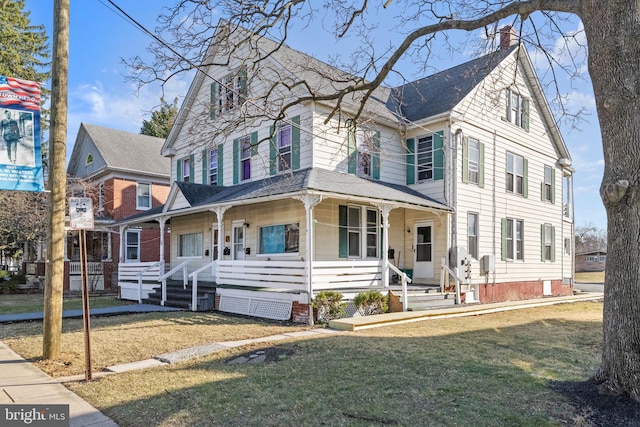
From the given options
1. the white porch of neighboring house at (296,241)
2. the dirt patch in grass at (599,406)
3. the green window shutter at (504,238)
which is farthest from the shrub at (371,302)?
the green window shutter at (504,238)

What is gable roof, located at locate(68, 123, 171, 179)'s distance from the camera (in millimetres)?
24664

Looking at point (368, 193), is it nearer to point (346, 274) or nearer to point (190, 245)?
point (346, 274)

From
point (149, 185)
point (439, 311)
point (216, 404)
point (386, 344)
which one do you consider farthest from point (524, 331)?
point (149, 185)

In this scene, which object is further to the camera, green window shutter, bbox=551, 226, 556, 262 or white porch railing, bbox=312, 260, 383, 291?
green window shutter, bbox=551, 226, 556, 262

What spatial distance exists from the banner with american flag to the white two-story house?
4.18 metres

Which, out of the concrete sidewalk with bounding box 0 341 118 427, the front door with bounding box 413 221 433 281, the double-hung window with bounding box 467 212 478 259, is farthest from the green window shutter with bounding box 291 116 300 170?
the concrete sidewalk with bounding box 0 341 118 427

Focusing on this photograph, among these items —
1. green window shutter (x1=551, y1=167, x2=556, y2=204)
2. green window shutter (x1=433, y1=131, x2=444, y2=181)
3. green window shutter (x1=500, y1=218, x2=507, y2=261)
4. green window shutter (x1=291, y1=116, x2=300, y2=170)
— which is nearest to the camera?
green window shutter (x1=291, y1=116, x2=300, y2=170)

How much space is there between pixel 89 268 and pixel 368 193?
1796 cm

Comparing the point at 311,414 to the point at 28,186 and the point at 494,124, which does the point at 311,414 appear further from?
the point at 494,124

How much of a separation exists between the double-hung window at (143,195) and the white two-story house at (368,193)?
6432 millimetres

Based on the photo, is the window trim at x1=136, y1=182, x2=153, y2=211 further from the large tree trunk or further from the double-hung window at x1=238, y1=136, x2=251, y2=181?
the large tree trunk

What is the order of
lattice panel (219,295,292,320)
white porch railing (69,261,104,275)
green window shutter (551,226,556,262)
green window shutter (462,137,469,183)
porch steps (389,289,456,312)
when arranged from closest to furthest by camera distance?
lattice panel (219,295,292,320) → porch steps (389,289,456,312) → green window shutter (462,137,469,183) → green window shutter (551,226,556,262) → white porch railing (69,261,104,275)

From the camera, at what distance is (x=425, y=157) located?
15531 mm

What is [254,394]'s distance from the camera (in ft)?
17.0
